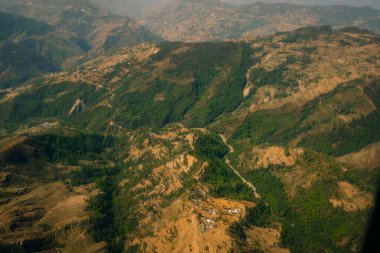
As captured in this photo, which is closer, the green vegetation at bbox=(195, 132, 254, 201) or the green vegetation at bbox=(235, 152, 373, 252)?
the green vegetation at bbox=(235, 152, 373, 252)

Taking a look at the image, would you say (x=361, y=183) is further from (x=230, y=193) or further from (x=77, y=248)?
(x=77, y=248)

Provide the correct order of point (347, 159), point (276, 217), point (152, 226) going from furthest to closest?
point (347, 159) < point (276, 217) < point (152, 226)

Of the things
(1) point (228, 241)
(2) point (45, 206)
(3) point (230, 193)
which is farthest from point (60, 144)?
(1) point (228, 241)

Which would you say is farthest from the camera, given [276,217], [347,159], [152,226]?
[347,159]

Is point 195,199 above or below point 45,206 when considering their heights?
above

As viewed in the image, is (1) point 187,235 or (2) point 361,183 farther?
(2) point 361,183

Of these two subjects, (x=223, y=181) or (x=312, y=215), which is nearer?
(x=312, y=215)

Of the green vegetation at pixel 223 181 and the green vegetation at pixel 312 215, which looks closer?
the green vegetation at pixel 312 215

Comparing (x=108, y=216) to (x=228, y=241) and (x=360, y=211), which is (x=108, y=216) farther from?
(x=360, y=211)

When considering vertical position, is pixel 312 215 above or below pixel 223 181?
below
